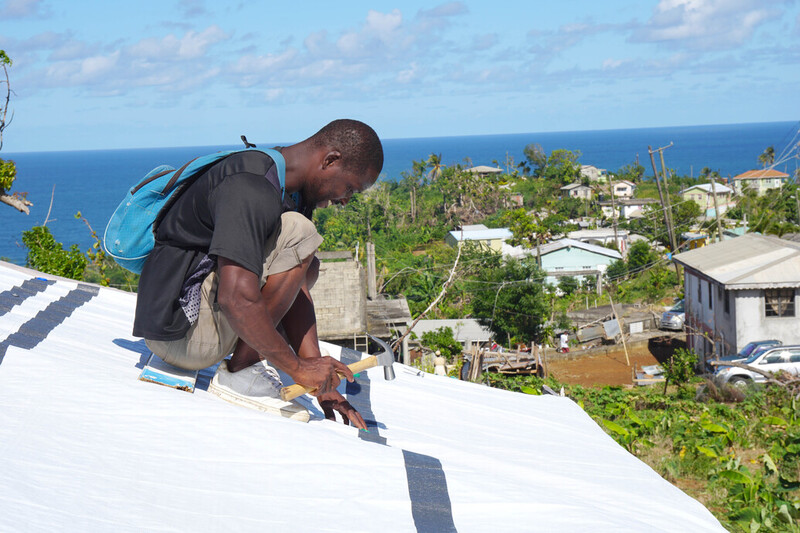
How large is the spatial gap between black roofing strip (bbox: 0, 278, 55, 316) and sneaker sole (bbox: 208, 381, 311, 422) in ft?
4.24

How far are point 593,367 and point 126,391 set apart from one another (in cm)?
2167

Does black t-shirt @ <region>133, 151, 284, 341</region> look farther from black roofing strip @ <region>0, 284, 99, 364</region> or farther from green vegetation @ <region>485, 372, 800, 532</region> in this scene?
green vegetation @ <region>485, 372, 800, 532</region>

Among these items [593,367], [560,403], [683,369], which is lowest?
[593,367]

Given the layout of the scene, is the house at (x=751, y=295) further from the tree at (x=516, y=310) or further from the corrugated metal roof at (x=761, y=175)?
the corrugated metal roof at (x=761, y=175)

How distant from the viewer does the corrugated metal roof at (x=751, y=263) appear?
18.1 m

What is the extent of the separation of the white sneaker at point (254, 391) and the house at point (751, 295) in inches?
692

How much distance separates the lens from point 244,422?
2326mm

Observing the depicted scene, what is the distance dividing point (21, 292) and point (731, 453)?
5960 millimetres

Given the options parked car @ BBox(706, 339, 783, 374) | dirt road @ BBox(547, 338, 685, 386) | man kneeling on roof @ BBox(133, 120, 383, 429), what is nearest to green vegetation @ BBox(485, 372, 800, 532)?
man kneeling on roof @ BBox(133, 120, 383, 429)

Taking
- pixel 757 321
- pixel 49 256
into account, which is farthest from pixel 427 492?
pixel 757 321

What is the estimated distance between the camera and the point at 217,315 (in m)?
2.68

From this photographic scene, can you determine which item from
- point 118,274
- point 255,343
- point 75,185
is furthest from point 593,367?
point 75,185

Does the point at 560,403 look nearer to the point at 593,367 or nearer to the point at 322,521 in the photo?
the point at 322,521

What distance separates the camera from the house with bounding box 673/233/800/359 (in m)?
18.2
